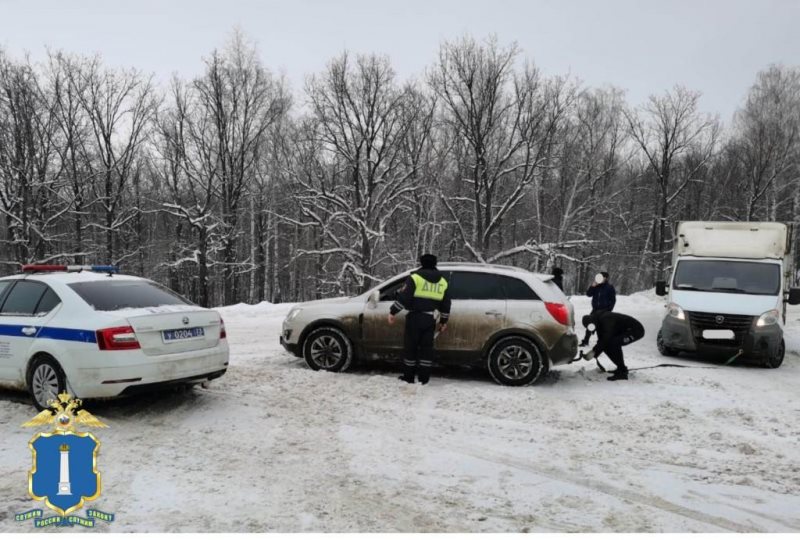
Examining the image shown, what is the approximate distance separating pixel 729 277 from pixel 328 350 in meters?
8.17

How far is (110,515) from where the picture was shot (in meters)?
3.57

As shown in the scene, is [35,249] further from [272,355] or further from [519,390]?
[519,390]

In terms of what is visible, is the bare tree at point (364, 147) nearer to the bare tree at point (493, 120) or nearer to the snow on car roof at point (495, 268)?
the bare tree at point (493, 120)

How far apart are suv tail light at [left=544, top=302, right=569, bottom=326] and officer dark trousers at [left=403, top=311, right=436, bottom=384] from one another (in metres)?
1.61

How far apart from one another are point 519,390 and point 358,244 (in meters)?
22.2

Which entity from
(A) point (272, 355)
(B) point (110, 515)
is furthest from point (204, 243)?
(B) point (110, 515)

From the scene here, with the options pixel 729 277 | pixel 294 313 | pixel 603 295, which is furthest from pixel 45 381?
pixel 729 277

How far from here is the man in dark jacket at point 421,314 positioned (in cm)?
742

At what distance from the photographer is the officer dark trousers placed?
7.43 meters

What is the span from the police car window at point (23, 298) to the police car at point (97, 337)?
0.01 m

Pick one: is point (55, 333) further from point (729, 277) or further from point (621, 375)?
point (729, 277)

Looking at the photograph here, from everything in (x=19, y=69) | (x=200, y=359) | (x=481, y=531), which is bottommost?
(x=481, y=531)

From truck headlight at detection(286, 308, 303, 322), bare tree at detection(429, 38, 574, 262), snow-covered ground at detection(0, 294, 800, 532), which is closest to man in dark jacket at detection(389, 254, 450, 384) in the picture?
snow-covered ground at detection(0, 294, 800, 532)

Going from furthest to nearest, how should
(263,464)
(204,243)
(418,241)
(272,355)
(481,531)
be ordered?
(418,241) → (204,243) → (272,355) → (263,464) → (481,531)
